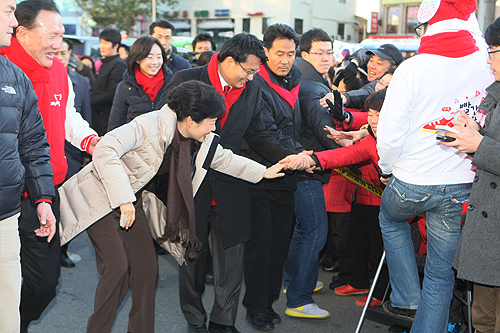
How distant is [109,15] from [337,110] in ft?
126

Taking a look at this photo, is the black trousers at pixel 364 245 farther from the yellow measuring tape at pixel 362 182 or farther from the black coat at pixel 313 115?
the black coat at pixel 313 115

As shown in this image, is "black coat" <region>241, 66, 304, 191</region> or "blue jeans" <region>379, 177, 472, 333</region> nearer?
"blue jeans" <region>379, 177, 472, 333</region>

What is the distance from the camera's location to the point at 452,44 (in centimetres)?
332

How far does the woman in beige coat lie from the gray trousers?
48cm

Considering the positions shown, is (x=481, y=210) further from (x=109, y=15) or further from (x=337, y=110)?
(x=109, y=15)

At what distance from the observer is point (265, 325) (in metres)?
4.63

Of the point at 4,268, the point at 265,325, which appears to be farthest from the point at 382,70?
the point at 4,268

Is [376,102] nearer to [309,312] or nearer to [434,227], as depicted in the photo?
[434,227]

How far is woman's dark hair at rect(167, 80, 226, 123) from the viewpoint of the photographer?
12.4 feet

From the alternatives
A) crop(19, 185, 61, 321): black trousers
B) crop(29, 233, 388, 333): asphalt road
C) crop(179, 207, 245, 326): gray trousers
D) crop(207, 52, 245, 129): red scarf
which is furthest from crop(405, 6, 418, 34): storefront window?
crop(19, 185, 61, 321): black trousers

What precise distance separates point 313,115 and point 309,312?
1.62 metres

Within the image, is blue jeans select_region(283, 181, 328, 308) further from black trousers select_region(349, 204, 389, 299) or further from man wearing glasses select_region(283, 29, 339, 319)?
black trousers select_region(349, 204, 389, 299)

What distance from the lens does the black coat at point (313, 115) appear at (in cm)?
481

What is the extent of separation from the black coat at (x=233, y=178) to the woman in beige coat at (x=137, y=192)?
1.04 feet
